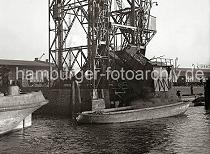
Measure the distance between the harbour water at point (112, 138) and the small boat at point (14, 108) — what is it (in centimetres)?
89

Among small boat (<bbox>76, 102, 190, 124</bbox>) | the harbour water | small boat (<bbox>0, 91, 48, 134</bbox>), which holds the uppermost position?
small boat (<bbox>0, 91, 48, 134</bbox>)

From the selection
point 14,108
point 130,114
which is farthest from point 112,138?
point 130,114

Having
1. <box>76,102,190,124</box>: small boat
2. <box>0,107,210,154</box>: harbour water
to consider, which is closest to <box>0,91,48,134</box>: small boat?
<box>0,107,210,154</box>: harbour water

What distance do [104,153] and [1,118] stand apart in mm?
6493

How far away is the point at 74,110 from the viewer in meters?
31.0

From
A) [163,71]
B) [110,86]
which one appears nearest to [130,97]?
[110,86]

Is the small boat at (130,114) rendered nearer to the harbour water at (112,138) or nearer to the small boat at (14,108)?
the harbour water at (112,138)

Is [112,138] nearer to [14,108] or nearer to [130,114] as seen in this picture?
[14,108]

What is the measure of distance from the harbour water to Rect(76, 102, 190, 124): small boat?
765mm

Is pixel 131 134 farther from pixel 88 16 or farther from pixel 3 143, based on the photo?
pixel 88 16

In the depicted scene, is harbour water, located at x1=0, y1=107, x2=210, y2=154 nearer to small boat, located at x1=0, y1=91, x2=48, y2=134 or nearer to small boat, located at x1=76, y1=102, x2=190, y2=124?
small boat, located at x1=76, y1=102, x2=190, y2=124

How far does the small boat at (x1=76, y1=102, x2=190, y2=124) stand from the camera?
82.2 feet

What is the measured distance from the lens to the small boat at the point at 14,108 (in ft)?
57.5

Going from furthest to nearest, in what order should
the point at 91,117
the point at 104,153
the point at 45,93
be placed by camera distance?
the point at 45,93, the point at 91,117, the point at 104,153
